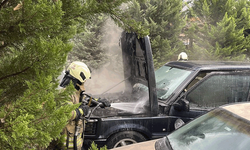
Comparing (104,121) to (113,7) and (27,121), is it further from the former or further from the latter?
(27,121)

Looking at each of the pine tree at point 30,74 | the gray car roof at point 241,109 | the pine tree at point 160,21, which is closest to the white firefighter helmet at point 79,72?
the pine tree at point 30,74

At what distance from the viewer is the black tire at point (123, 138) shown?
12.6 ft

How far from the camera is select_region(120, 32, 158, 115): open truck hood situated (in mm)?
3812

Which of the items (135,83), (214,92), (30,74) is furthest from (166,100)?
(30,74)

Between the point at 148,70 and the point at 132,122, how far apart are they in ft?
2.84

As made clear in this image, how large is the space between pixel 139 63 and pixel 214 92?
138 centimetres

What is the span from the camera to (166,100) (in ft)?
13.3

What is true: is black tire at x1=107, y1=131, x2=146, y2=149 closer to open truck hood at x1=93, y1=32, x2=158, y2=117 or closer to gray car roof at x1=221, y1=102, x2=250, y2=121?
open truck hood at x1=93, y1=32, x2=158, y2=117

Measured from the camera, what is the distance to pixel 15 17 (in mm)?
1609

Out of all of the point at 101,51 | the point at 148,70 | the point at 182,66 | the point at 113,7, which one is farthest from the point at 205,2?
the point at 113,7

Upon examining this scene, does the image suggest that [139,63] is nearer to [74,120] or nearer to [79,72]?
[79,72]

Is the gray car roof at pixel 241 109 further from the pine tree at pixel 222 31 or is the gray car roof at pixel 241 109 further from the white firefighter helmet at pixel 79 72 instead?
the pine tree at pixel 222 31

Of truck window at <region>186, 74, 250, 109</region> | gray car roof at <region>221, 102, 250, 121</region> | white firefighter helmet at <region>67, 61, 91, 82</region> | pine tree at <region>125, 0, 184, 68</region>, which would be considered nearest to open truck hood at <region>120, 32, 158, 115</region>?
truck window at <region>186, 74, 250, 109</region>

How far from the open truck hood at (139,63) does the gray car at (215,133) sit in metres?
1.03
